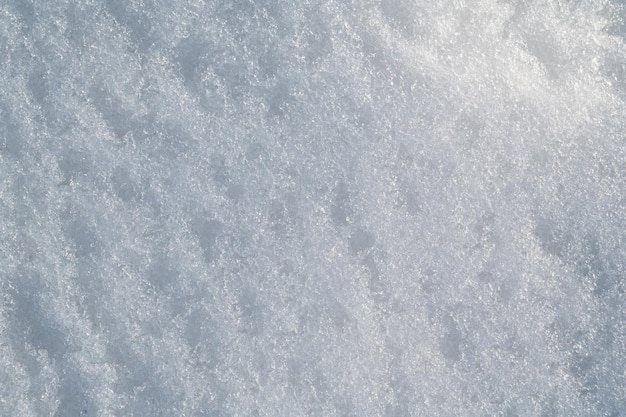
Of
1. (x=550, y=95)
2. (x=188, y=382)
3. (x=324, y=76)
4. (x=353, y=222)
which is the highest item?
(x=550, y=95)

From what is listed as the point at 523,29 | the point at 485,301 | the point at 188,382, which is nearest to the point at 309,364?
the point at 188,382

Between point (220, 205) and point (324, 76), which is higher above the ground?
point (324, 76)

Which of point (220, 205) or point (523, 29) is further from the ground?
point (523, 29)

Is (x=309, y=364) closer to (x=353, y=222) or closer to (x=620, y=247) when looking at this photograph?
(x=353, y=222)

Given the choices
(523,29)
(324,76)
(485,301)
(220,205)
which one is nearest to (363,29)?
(324,76)

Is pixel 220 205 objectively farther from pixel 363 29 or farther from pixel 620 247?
pixel 620 247

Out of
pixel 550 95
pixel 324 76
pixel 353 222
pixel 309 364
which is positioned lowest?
pixel 309 364
